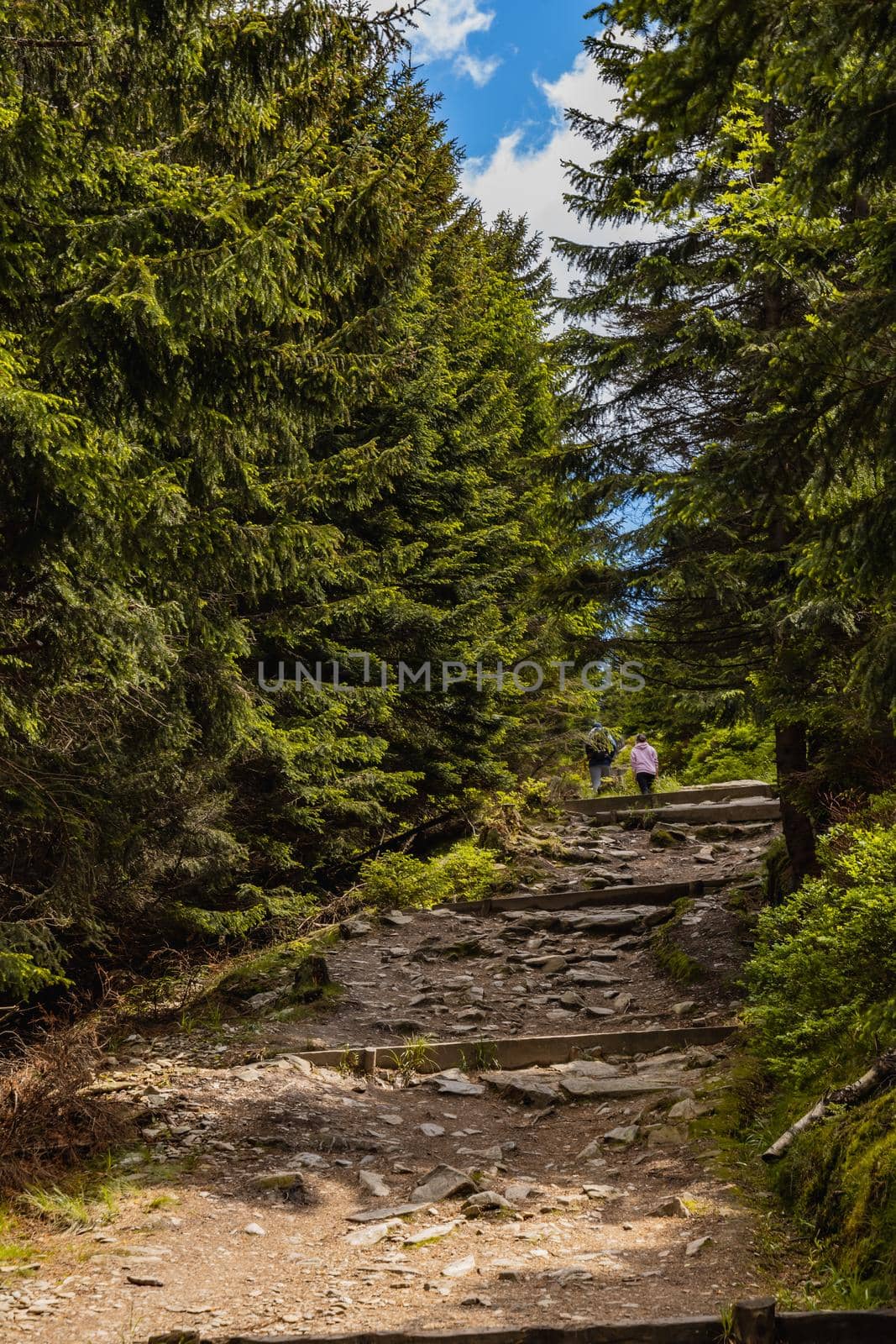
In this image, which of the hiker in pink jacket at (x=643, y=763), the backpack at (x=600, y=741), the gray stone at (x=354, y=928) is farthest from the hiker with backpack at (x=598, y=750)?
the gray stone at (x=354, y=928)

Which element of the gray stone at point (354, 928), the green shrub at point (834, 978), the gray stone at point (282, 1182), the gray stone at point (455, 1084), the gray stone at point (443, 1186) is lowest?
the gray stone at point (455, 1084)

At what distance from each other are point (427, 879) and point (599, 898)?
2672mm

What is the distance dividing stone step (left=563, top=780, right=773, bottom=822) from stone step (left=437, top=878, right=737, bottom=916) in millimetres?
5708

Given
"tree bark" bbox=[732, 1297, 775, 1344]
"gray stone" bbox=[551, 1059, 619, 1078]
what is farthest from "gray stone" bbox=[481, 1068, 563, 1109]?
"tree bark" bbox=[732, 1297, 775, 1344]

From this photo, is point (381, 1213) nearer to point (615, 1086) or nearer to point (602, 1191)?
point (602, 1191)

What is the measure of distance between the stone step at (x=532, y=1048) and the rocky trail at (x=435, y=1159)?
0.02 meters

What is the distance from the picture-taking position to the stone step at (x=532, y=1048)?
8.62m

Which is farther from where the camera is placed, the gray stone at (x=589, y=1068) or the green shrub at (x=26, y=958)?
the gray stone at (x=589, y=1068)

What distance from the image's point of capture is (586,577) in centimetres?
1130

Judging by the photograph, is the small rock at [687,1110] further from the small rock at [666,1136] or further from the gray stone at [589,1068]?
the gray stone at [589,1068]

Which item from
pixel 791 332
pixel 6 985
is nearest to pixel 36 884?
pixel 6 985

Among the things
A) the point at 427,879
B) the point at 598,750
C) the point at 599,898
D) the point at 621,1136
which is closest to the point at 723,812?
the point at 598,750

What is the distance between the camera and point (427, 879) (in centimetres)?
1459

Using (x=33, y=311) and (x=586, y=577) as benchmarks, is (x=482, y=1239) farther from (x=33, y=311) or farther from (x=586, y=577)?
(x=586, y=577)
